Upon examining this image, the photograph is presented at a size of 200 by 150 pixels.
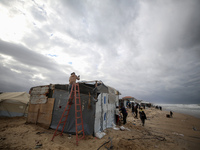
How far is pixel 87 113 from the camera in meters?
6.55

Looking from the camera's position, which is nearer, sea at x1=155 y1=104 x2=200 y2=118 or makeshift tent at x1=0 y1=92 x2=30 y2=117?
makeshift tent at x1=0 y1=92 x2=30 y2=117

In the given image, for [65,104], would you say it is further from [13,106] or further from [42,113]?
[13,106]

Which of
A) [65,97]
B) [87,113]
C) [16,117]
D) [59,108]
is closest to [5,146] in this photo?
[59,108]

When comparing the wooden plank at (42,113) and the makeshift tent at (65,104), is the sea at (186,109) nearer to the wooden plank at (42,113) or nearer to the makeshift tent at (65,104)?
the makeshift tent at (65,104)

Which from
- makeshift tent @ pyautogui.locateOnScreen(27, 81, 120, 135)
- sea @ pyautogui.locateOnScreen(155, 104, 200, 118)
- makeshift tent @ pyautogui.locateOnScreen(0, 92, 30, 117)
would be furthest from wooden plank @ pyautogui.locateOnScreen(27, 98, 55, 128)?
sea @ pyautogui.locateOnScreen(155, 104, 200, 118)

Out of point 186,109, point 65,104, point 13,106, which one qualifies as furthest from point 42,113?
point 186,109

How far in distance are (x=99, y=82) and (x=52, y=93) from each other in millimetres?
4744

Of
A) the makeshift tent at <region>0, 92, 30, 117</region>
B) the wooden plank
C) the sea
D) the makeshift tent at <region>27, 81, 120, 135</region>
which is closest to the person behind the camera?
the makeshift tent at <region>27, 81, 120, 135</region>

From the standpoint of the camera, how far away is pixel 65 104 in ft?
24.2

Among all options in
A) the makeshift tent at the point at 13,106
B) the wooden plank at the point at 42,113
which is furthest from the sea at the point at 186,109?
the makeshift tent at the point at 13,106

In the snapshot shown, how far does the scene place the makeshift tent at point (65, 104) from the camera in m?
6.51

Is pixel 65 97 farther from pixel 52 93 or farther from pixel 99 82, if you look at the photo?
pixel 99 82

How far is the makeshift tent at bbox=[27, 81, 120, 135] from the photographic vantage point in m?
6.51

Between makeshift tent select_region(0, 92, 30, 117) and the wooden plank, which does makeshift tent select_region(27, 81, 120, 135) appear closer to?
the wooden plank
